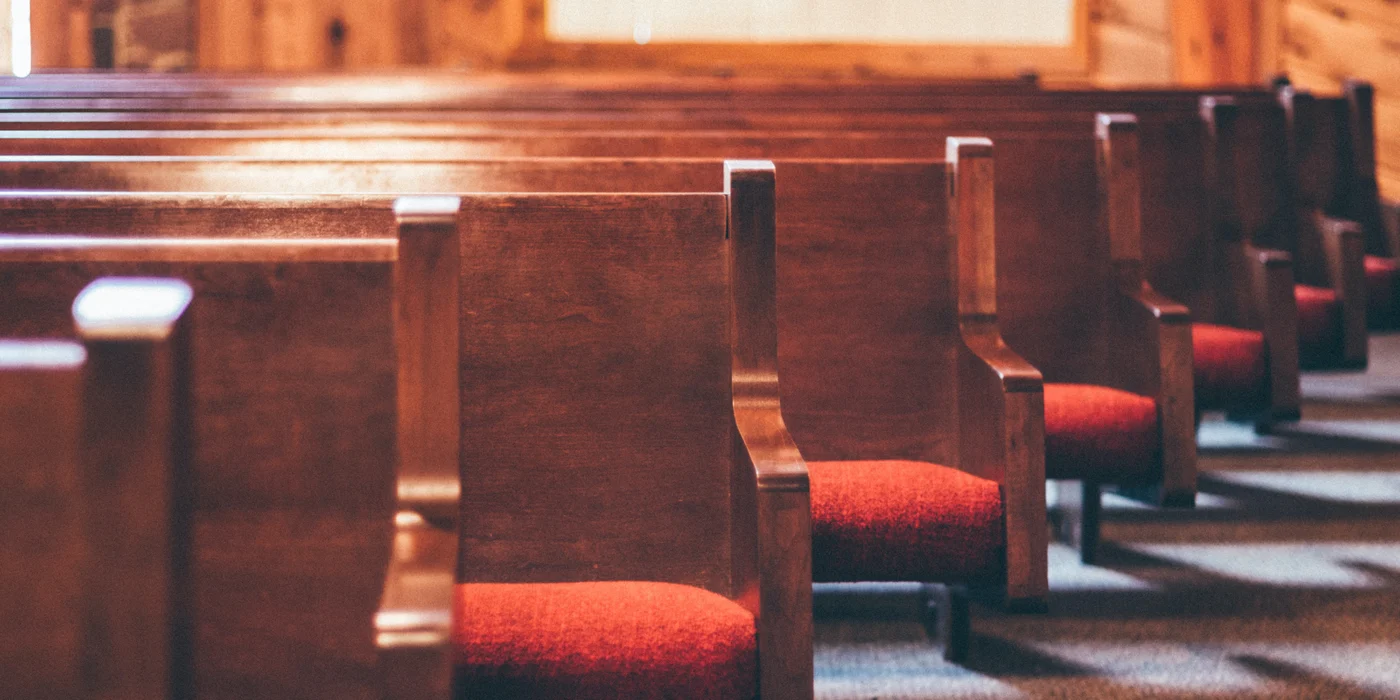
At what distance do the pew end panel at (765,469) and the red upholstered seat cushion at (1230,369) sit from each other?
2.81ft

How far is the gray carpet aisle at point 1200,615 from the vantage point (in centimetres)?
103

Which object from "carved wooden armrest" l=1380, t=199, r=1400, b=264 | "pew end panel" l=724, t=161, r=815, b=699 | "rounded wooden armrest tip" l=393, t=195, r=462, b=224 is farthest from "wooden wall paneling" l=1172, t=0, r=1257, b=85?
"rounded wooden armrest tip" l=393, t=195, r=462, b=224

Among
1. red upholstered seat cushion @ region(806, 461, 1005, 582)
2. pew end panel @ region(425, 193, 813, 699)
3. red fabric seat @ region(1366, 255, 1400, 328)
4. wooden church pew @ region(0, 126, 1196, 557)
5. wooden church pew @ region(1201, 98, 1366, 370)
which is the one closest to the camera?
pew end panel @ region(425, 193, 813, 699)

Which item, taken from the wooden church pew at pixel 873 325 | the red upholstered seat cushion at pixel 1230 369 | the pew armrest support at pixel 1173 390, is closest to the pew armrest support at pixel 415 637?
the wooden church pew at pixel 873 325

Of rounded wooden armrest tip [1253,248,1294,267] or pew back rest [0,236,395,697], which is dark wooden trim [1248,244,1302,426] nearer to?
rounded wooden armrest tip [1253,248,1294,267]

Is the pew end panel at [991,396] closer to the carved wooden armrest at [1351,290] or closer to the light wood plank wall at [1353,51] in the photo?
the carved wooden armrest at [1351,290]

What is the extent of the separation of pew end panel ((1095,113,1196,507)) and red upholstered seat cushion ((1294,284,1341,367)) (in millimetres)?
629

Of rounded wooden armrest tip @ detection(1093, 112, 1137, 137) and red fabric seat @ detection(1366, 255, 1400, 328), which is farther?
red fabric seat @ detection(1366, 255, 1400, 328)

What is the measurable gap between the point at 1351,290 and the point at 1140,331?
0.73m

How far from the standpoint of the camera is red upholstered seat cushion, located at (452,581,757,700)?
65cm

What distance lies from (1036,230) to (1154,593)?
45cm

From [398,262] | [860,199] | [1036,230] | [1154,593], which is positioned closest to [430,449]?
[398,262]

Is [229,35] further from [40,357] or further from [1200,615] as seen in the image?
[40,357]

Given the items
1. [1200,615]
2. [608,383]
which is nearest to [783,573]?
[608,383]
